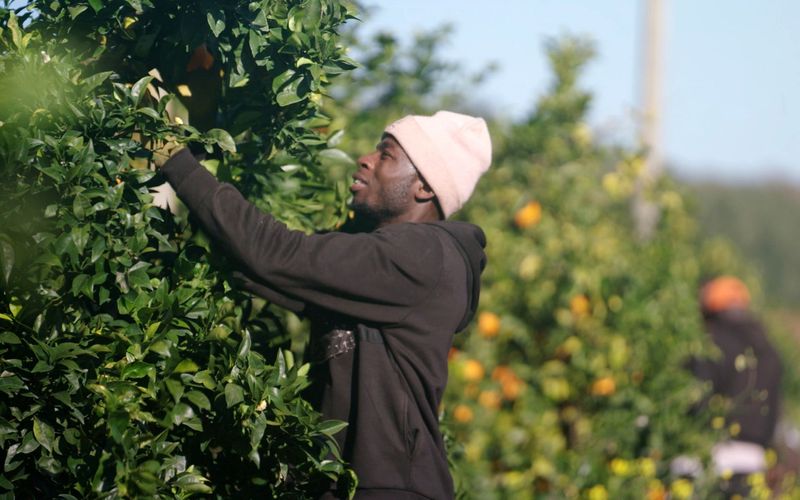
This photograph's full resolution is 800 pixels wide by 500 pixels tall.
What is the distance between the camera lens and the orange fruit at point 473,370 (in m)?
5.03

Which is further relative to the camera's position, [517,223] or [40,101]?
[517,223]

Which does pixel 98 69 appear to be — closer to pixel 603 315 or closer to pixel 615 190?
pixel 603 315

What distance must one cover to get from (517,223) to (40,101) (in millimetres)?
3737

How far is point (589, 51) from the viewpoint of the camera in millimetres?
6102

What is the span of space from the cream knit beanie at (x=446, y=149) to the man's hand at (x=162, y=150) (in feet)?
2.08

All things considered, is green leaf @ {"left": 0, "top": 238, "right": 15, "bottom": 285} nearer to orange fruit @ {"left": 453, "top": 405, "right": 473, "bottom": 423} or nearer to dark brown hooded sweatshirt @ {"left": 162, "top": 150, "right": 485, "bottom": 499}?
dark brown hooded sweatshirt @ {"left": 162, "top": 150, "right": 485, "bottom": 499}

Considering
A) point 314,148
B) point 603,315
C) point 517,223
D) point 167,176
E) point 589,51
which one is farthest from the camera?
point 589,51

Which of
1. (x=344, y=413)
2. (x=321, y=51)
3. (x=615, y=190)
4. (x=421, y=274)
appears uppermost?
(x=321, y=51)

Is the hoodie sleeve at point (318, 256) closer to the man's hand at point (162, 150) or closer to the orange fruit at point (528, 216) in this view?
the man's hand at point (162, 150)

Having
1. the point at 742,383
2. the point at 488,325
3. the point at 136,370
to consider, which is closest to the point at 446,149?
the point at 136,370

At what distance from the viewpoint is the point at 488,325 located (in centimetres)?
529

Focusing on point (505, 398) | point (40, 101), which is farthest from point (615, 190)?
point (40, 101)

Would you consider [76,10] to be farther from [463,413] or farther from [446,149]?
[463,413]

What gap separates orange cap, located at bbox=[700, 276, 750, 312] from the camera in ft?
21.1
